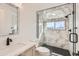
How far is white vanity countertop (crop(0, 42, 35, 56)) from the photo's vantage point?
4.25ft

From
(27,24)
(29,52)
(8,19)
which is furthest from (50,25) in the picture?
(8,19)

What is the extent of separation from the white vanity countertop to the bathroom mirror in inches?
7.9

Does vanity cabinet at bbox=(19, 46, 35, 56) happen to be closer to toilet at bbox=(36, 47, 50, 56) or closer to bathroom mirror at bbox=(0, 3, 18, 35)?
toilet at bbox=(36, 47, 50, 56)

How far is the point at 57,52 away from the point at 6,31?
0.76 m

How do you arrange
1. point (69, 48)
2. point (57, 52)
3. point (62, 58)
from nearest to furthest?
point (62, 58) < point (57, 52) < point (69, 48)

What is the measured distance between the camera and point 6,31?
4.78ft

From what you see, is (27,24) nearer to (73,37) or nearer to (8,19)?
(8,19)

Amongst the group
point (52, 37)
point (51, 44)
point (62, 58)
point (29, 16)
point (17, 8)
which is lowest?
point (62, 58)

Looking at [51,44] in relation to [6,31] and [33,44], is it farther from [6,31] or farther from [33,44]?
[6,31]

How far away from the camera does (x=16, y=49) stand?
1.39 metres

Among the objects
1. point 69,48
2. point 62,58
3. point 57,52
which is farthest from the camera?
point 69,48

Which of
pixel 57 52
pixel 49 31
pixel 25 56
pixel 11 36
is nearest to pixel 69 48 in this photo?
pixel 57 52

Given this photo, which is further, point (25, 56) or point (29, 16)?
point (29, 16)

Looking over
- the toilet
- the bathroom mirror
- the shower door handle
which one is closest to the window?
the shower door handle
